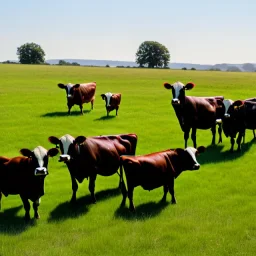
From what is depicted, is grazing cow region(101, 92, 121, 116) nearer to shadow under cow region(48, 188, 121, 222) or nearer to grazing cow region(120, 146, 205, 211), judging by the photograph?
shadow under cow region(48, 188, 121, 222)

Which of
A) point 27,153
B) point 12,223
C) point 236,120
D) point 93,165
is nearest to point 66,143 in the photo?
point 27,153

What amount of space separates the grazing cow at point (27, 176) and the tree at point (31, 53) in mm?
130227

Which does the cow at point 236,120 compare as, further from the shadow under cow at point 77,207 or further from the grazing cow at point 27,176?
the grazing cow at point 27,176

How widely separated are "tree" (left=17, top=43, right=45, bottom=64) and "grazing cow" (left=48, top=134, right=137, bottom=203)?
129070 millimetres

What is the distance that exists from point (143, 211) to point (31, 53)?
13250cm

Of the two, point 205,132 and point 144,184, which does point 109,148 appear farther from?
point 205,132

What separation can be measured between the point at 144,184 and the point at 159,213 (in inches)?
32.8

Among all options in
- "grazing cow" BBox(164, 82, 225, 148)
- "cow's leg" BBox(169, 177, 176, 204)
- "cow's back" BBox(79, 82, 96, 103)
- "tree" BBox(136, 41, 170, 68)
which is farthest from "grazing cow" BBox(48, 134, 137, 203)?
"tree" BBox(136, 41, 170, 68)

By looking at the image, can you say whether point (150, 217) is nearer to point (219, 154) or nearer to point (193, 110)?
point (219, 154)

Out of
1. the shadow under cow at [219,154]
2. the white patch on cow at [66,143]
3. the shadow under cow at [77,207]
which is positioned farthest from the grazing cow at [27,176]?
the shadow under cow at [219,154]

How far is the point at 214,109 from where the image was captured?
17609mm

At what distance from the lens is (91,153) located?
35.9 feet

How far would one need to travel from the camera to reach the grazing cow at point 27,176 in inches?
378

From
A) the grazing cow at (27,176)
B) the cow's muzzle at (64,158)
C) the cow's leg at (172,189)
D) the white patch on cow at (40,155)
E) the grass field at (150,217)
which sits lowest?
the grass field at (150,217)
